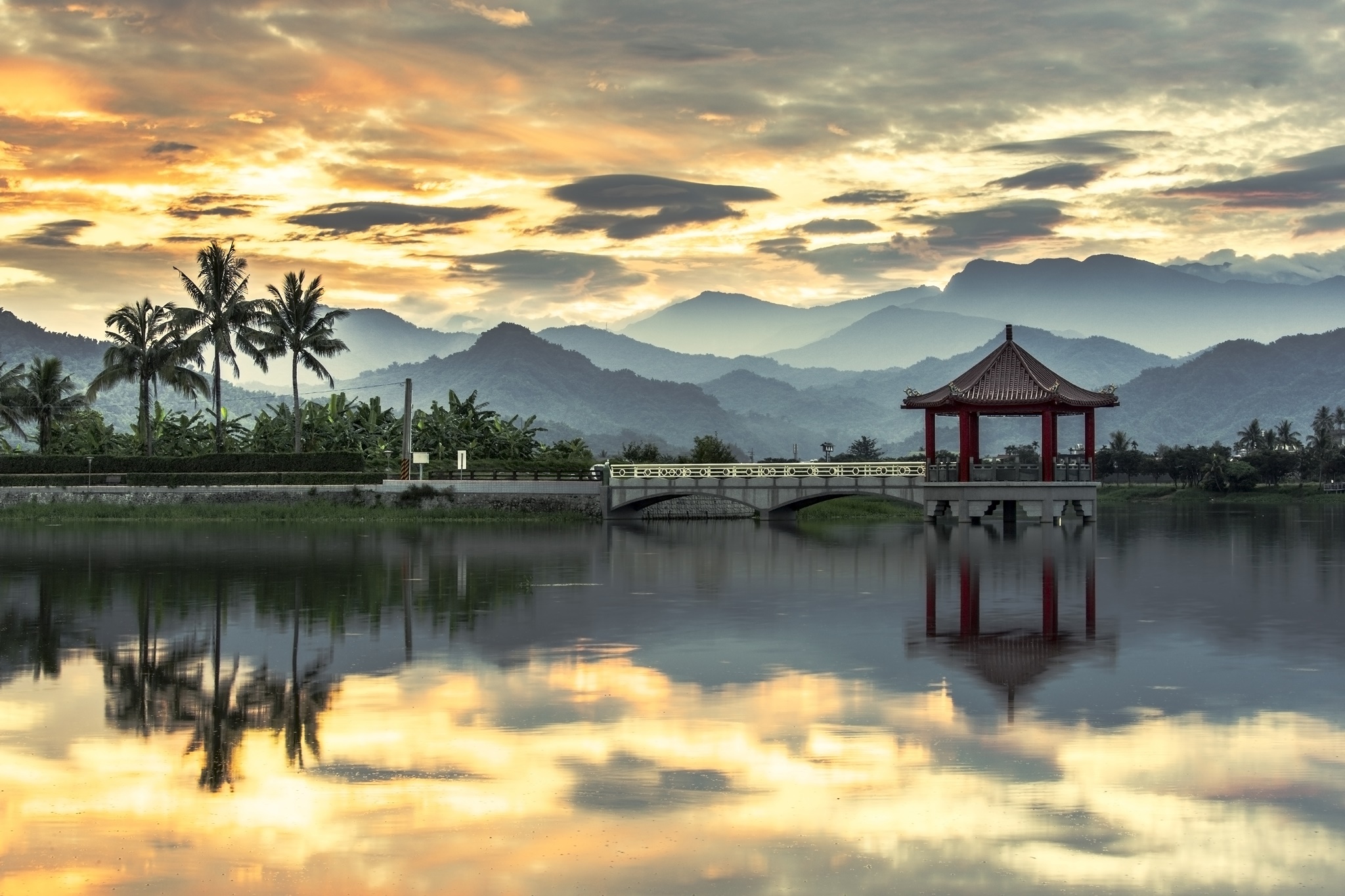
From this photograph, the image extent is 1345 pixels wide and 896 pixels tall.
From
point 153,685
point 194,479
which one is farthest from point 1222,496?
point 153,685

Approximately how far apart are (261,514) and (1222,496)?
107m

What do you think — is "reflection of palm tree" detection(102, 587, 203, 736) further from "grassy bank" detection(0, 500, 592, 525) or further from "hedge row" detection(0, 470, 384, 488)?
"hedge row" detection(0, 470, 384, 488)

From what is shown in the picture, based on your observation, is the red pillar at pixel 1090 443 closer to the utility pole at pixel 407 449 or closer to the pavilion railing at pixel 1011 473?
the pavilion railing at pixel 1011 473

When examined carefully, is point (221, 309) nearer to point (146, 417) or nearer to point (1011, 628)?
point (146, 417)

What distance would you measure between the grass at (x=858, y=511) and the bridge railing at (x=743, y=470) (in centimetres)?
422

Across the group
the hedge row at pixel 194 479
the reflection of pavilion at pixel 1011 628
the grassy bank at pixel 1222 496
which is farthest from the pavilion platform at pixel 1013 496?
the grassy bank at pixel 1222 496

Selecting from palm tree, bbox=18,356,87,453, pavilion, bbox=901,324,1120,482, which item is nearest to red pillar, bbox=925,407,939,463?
pavilion, bbox=901,324,1120,482

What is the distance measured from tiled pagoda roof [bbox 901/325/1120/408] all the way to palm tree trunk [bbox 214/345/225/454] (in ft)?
134

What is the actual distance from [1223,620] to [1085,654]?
7252mm

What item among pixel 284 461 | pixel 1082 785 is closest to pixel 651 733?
pixel 1082 785

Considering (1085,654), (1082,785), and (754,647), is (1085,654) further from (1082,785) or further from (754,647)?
(1082,785)

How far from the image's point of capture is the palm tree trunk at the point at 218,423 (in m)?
86.7

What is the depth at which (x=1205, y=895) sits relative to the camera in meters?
12.8

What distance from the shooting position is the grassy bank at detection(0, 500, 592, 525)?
254 ft
